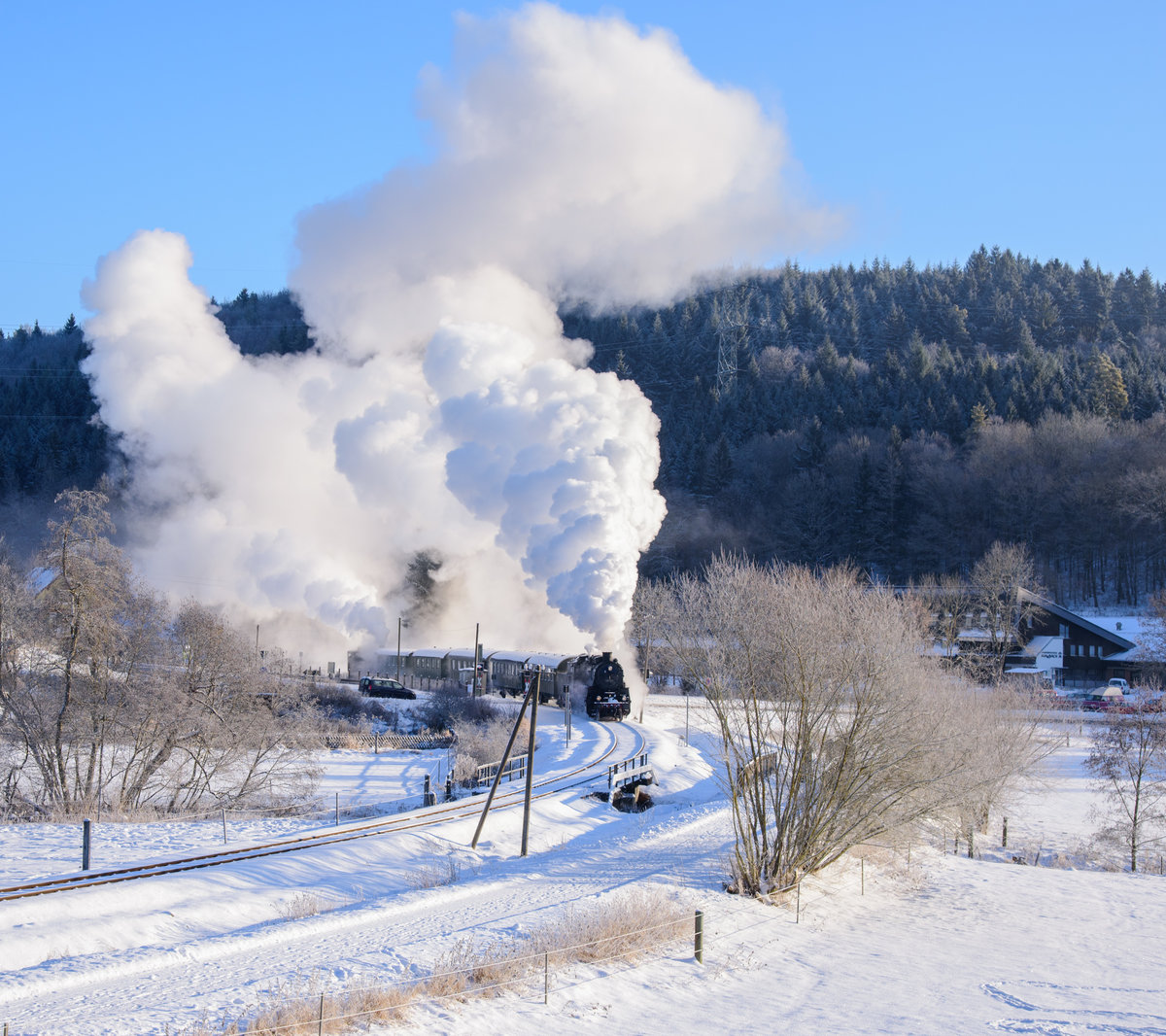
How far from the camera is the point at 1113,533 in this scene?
249ft

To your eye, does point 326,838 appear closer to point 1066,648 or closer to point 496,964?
point 496,964

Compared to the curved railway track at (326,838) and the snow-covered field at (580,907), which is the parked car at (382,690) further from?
the snow-covered field at (580,907)

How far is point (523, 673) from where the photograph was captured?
4725 cm

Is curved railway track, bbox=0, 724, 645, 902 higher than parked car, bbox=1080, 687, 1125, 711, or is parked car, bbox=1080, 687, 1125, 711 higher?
parked car, bbox=1080, 687, 1125, 711

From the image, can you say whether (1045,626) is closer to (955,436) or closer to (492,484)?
(955,436)

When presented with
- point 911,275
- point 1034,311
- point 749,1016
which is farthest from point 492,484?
point 911,275

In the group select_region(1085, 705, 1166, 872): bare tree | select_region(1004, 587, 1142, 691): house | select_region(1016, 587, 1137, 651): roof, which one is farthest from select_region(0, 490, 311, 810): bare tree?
select_region(1016, 587, 1137, 651): roof

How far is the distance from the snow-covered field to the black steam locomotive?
13.6m

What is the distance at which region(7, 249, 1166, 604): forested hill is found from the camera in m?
78.8

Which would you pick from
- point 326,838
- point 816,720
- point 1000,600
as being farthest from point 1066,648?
point 326,838

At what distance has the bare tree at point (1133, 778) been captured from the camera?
1232 inches

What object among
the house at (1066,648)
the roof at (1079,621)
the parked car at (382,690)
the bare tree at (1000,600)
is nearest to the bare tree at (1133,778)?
the bare tree at (1000,600)

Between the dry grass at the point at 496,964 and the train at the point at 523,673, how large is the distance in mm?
15791

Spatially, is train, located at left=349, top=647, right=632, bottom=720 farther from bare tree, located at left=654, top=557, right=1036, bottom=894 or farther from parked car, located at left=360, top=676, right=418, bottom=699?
bare tree, located at left=654, top=557, right=1036, bottom=894
